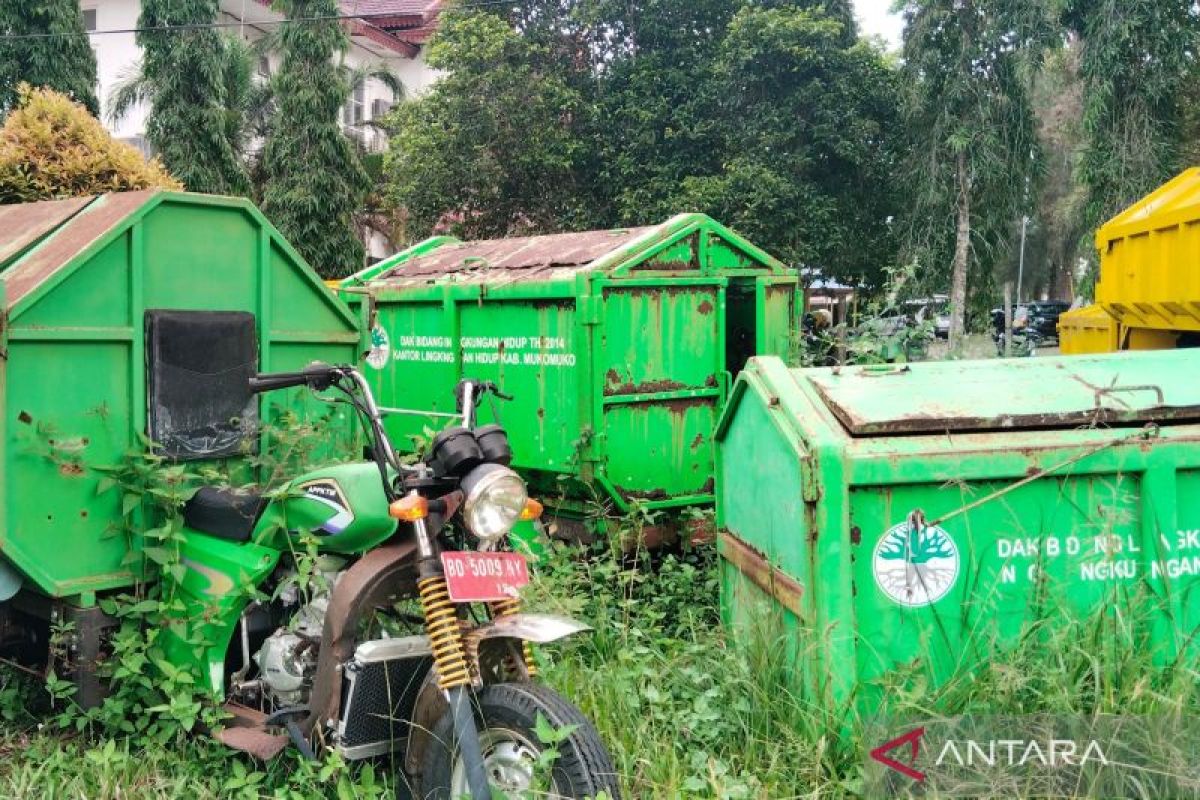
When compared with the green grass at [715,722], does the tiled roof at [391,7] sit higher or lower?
higher

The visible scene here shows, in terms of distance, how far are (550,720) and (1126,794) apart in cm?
156

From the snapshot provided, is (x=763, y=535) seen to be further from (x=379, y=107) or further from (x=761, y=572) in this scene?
(x=379, y=107)

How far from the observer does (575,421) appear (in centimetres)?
598

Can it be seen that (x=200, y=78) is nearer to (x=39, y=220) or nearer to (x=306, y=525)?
(x=39, y=220)

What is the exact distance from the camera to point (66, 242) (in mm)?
3891

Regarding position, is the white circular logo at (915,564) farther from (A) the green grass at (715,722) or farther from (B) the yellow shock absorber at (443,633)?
(B) the yellow shock absorber at (443,633)

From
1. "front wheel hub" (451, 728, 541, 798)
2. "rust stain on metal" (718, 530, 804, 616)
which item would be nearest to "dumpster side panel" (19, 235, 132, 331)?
"front wheel hub" (451, 728, 541, 798)

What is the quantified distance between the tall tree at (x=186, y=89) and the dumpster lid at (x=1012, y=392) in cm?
1713

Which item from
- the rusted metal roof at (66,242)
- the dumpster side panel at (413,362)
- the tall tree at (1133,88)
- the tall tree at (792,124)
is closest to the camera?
the rusted metal roof at (66,242)

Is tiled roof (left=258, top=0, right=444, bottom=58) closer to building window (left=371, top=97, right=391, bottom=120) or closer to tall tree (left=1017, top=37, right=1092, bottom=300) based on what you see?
building window (left=371, top=97, right=391, bottom=120)

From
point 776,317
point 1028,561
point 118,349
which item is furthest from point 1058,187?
point 118,349

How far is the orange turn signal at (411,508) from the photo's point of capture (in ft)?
9.18

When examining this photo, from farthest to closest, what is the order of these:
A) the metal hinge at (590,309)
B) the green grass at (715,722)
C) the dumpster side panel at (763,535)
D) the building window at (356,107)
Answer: the building window at (356,107) < the metal hinge at (590,309) < the dumpster side panel at (763,535) < the green grass at (715,722)

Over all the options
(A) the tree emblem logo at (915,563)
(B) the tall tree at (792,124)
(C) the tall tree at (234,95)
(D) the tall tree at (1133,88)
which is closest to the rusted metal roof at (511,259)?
(A) the tree emblem logo at (915,563)
